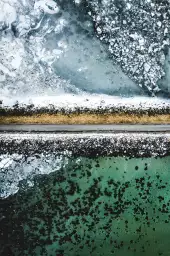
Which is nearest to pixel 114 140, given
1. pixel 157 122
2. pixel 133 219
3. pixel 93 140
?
pixel 93 140

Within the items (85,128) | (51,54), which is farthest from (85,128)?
(51,54)

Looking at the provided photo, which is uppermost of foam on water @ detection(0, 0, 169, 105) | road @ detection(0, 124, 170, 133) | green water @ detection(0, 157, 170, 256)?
foam on water @ detection(0, 0, 169, 105)

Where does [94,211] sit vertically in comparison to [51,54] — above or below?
below

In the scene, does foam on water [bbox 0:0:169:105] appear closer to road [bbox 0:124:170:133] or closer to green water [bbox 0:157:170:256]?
road [bbox 0:124:170:133]

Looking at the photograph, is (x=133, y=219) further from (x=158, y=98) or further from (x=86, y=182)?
(x=158, y=98)

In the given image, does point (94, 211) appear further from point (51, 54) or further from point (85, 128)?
point (51, 54)

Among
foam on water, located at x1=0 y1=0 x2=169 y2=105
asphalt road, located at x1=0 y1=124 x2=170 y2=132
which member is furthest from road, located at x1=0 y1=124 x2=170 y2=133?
foam on water, located at x1=0 y1=0 x2=169 y2=105
